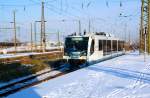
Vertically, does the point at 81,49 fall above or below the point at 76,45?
below

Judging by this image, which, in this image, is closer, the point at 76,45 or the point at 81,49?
the point at 81,49

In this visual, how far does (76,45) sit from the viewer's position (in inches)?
1187

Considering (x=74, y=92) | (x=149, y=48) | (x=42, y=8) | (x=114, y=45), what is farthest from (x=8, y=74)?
(x=42, y=8)

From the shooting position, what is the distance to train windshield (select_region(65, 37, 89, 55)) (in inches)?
1169

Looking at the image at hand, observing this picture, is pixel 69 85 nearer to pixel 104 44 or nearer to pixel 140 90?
pixel 140 90

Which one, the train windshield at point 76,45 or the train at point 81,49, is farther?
the train windshield at point 76,45

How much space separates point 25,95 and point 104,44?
22.7m

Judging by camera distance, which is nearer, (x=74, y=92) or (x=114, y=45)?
(x=74, y=92)

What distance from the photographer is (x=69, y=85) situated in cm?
1477

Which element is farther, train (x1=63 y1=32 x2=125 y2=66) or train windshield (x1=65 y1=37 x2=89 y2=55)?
train windshield (x1=65 y1=37 x2=89 y2=55)

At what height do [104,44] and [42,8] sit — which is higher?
[42,8]

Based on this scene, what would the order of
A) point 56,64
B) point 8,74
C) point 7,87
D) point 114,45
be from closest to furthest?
1. point 7,87
2. point 8,74
3. point 56,64
4. point 114,45

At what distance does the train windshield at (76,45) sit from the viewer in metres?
29.7

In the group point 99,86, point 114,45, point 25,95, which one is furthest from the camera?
point 114,45
